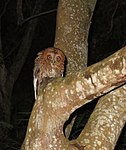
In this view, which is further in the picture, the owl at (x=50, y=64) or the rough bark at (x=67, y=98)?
the owl at (x=50, y=64)

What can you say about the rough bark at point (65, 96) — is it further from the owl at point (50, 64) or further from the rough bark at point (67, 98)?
the owl at point (50, 64)

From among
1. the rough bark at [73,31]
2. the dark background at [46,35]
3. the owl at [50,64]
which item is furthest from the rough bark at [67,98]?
the dark background at [46,35]

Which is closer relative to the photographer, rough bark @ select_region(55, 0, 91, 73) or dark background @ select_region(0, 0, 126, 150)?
rough bark @ select_region(55, 0, 91, 73)

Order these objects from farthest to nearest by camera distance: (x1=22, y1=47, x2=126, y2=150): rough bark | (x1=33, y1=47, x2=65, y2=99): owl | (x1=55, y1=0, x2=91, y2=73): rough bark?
(x1=55, y1=0, x2=91, y2=73): rough bark → (x1=33, y1=47, x2=65, y2=99): owl → (x1=22, y1=47, x2=126, y2=150): rough bark

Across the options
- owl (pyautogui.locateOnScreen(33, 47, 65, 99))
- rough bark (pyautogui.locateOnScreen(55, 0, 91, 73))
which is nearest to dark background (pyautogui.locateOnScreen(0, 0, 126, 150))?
rough bark (pyautogui.locateOnScreen(55, 0, 91, 73))

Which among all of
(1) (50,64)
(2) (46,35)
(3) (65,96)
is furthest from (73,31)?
(2) (46,35)

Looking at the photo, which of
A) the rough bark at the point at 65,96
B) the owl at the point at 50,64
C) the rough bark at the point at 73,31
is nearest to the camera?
→ the rough bark at the point at 65,96

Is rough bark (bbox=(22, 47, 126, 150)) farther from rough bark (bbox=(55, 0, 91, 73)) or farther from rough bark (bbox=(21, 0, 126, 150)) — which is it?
rough bark (bbox=(55, 0, 91, 73))

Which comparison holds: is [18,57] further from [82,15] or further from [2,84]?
[82,15]

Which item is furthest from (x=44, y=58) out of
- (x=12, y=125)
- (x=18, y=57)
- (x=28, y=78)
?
(x=28, y=78)

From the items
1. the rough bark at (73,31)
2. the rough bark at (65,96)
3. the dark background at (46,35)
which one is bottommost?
the rough bark at (65,96)

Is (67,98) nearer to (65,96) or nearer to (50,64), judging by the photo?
(65,96)

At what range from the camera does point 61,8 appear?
221 cm

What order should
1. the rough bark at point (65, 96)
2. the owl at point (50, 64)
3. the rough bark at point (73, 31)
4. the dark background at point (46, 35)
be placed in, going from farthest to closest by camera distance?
the dark background at point (46, 35) < the rough bark at point (73, 31) < the owl at point (50, 64) < the rough bark at point (65, 96)
